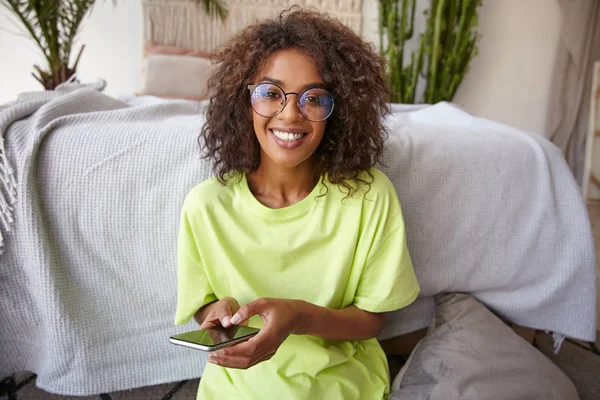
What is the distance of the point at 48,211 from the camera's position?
0.83 m

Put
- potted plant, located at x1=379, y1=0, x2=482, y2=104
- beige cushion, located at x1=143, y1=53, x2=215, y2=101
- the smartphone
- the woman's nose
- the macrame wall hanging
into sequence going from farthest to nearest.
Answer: the macrame wall hanging < potted plant, located at x1=379, y1=0, x2=482, y2=104 < beige cushion, located at x1=143, y1=53, x2=215, y2=101 < the woman's nose < the smartphone

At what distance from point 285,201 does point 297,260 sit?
11 cm

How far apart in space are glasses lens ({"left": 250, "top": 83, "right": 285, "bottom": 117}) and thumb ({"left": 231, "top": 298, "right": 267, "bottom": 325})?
289mm

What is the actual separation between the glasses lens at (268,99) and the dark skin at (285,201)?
0.01 metres

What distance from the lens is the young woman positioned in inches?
26.1

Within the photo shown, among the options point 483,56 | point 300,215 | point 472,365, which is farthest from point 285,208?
point 483,56

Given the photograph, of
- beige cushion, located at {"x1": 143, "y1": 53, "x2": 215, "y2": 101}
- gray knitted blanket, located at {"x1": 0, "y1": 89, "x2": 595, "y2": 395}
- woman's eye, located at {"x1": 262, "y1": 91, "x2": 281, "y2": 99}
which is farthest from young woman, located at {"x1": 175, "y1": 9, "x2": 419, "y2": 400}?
beige cushion, located at {"x1": 143, "y1": 53, "x2": 215, "y2": 101}

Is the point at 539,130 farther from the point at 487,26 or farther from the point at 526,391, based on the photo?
the point at 526,391

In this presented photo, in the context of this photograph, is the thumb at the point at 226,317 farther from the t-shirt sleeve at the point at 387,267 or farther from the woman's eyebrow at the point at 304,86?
the woman's eyebrow at the point at 304,86

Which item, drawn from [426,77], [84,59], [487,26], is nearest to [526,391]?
[426,77]

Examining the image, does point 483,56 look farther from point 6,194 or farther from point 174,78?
point 6,194

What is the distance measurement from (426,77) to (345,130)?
2217 millimetres

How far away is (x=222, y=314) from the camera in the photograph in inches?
25.1

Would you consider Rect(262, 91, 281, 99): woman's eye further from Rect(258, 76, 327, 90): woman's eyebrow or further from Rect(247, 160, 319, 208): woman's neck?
Rect(247, 160, 319, 208): woman's neck
